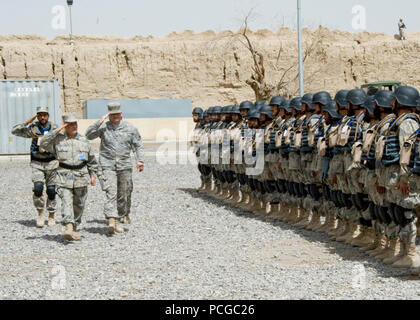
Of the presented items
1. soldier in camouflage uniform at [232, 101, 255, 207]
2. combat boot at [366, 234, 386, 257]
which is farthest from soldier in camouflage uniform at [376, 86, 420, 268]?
soldier in camouflage uniform at [232, 101, 255, 207]

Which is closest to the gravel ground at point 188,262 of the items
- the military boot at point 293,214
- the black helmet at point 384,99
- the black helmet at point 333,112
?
the military boot at point 293,214

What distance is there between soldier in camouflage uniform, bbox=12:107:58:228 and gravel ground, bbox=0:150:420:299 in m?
0.55

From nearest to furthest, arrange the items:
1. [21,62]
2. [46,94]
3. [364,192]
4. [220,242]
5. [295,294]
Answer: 1. [295,294]
2. [364,192]
3. [220,242]
4. [46,94]
5. [21,62]

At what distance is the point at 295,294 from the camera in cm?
701

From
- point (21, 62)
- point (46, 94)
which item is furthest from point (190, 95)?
point (46, 94)

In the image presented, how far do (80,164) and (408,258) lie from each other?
483 centimetres

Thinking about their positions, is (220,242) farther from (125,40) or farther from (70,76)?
(125,40)

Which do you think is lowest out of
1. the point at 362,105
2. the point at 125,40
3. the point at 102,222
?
the point at 102,222

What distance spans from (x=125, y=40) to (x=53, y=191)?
53.3 metres

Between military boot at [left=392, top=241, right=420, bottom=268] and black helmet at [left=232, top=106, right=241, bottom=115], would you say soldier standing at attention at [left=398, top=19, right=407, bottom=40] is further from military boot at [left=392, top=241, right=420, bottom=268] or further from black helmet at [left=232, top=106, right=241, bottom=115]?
military boot at [left=392, top=241, right=420, bottom=268]

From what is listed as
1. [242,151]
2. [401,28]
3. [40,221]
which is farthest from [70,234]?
[401,28]

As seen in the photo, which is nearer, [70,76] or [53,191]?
[53,191]

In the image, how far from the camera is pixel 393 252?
875 centimetres

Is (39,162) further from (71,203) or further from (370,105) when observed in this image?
(370,105)
